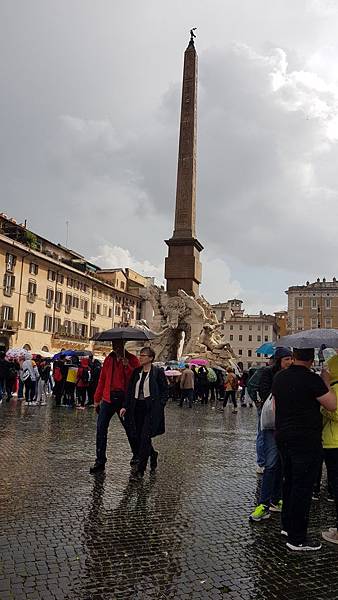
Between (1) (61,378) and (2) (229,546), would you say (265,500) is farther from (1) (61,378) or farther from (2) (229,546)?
(1) (61,378)

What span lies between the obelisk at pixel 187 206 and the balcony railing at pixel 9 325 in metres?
15.1

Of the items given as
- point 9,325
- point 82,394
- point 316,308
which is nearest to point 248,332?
point 316,308

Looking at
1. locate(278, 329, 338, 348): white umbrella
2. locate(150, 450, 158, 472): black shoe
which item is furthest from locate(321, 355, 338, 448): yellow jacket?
locate(150, 450, 158, 472): black shoe

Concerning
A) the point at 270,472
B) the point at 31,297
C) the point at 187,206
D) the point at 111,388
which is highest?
the point at 187,206

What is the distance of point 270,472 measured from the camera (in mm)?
5082

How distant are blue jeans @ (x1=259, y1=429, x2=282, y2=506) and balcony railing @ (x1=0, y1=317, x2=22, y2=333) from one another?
34233mm

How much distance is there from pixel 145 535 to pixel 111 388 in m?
2.92

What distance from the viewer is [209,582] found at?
3.44 m

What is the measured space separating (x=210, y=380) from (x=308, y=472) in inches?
679

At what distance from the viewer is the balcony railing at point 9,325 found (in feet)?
123

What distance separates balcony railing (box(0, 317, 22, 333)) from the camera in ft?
123

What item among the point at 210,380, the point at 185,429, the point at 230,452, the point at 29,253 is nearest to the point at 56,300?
the point at 29,253

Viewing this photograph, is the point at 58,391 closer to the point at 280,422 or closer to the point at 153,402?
the point at 153,402

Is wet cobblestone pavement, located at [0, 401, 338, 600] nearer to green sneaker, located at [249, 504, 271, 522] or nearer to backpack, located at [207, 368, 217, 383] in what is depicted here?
green sneaker, located at [249, 504, 271, 522]
